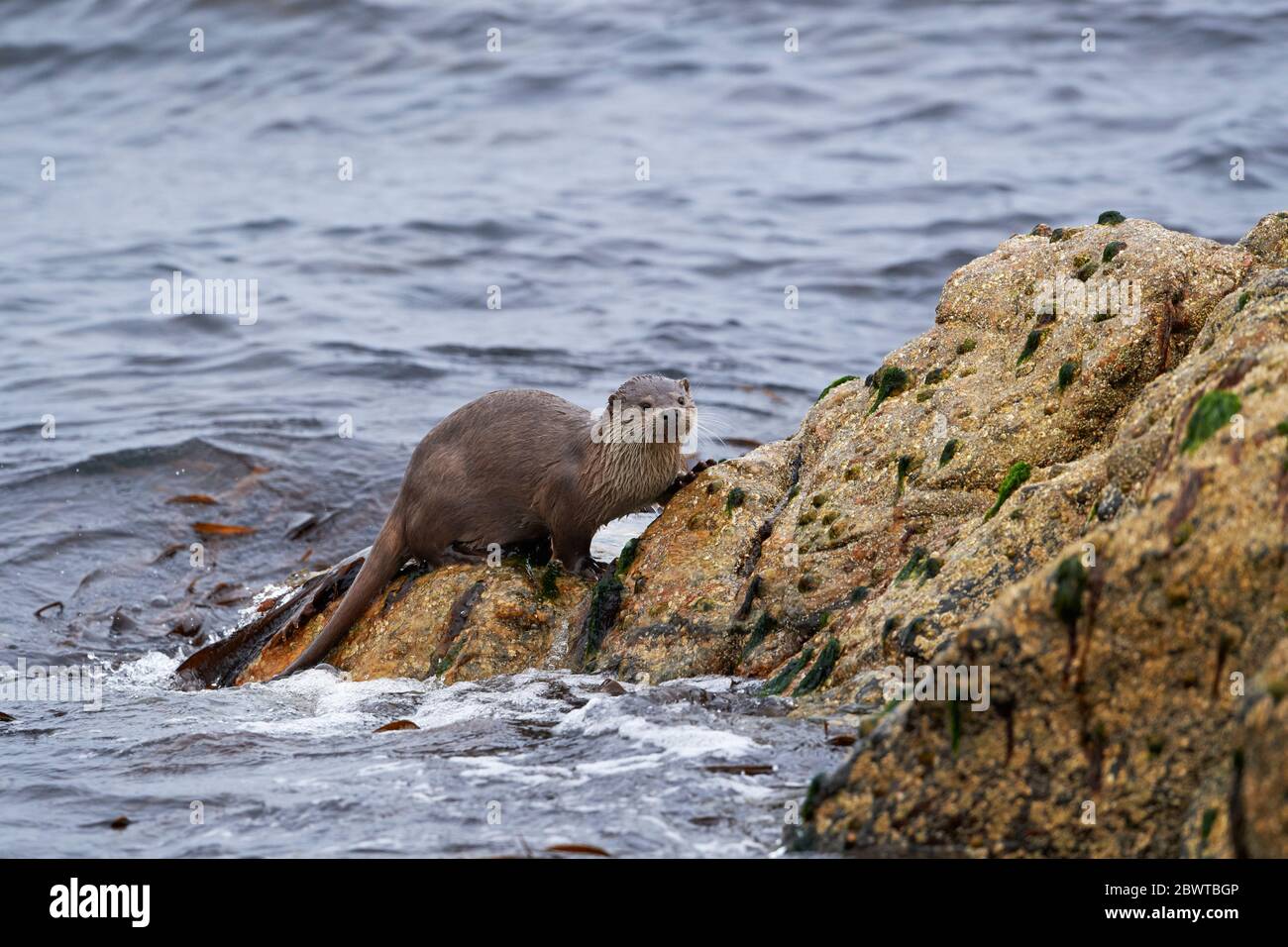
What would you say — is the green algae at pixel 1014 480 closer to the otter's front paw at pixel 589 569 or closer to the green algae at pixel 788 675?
the green algae at pixel 788 675

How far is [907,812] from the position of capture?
3.40 m

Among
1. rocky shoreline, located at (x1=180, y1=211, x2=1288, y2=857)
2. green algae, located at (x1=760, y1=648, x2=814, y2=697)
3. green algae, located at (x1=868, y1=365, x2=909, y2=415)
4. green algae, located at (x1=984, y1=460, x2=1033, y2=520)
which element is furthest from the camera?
green algae, located at (x1=868, y1=365, x2=909, y2=415)

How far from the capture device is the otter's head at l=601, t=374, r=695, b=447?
6102 mm

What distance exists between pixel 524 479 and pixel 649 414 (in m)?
0.67

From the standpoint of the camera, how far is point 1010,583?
418cm

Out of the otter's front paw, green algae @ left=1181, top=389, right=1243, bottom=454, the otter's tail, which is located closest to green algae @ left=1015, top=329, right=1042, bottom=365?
green algae @ left=1181, top=389, right=1243, bottom=454

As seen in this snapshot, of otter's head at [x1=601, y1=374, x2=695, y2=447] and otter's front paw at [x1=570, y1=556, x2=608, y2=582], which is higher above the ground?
otter's head at [x1=601, y1=374, x2=695, y2=447]

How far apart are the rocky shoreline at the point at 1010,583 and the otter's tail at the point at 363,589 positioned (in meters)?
Answer: 0.07

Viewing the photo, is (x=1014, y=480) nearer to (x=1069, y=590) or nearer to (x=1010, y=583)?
(x=1010, y=583)

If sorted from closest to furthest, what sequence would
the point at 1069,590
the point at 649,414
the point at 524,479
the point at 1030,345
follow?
1. the point at 1069,590
2. the point at 1030,345
3. the point at 649,414
4. the point at 524,479

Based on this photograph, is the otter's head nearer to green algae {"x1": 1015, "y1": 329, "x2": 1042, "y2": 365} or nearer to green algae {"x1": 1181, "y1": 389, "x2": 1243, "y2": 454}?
green algae {"x1": 1015, "y1": 329, "x2": 1042, "y2": 365}

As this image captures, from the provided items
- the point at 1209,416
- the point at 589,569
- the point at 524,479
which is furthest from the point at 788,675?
the point at 524,479

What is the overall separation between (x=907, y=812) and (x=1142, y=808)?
51 centimetres

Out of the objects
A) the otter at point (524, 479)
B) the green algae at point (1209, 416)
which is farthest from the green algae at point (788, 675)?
the green algae at point (1209, 416)
